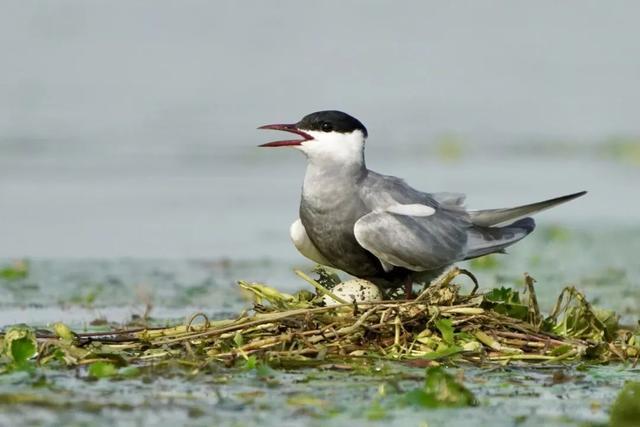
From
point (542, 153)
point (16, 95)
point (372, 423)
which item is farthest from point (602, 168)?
point (372, 423)

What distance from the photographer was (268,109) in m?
20.0

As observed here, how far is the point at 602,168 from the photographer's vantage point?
18.2m

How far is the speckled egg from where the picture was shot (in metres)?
8.28

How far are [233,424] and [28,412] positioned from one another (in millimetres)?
869

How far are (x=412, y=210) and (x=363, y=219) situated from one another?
324 mm

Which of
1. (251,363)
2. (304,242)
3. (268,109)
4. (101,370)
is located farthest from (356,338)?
(268,109)

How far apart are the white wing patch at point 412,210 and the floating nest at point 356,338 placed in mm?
683

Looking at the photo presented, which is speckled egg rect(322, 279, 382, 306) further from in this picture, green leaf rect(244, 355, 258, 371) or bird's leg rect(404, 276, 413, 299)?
green leaf rect(244, 355, 258, 371)

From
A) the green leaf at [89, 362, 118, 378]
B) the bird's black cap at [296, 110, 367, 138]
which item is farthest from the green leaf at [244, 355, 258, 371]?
the bird's black cap at [296, 110, 367, 138]

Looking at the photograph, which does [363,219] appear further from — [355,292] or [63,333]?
[63,333]

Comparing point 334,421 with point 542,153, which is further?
point 542,153

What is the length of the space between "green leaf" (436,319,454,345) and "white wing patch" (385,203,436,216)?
981 mm

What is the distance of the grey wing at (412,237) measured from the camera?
8516 mm

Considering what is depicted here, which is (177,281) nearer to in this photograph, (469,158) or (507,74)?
(469,158)
